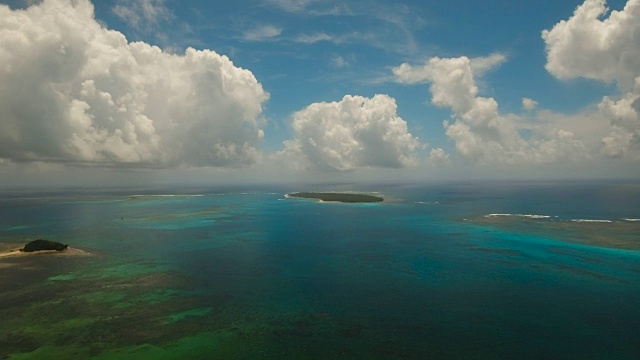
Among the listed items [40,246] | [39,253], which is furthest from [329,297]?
[40,246]

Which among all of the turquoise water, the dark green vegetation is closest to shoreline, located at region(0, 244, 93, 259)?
the dark green vegetation

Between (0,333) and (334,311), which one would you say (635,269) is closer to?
(334,311)

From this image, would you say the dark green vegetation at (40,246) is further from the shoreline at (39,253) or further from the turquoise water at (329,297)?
the turquoise water at (329,297)

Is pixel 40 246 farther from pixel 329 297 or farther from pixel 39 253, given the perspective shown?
pixel 329 297

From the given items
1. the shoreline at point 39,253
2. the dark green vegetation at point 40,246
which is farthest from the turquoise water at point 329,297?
the dark green vegetation at point 40,246

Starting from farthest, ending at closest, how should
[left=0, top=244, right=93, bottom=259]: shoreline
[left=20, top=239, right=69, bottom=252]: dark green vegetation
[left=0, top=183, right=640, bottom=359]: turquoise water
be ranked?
[left=20, top=239, right=69, bottom=252]: dark green vegetation < [left=0, top=244, right=93, bottom=259]: shoreline < [left=0, top=183, right=640, bottom=359]: turquoise water

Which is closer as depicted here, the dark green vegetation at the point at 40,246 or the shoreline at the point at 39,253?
the shoreline at the point at 39,253

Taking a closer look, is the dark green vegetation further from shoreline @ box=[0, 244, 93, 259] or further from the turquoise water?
the turquoise water

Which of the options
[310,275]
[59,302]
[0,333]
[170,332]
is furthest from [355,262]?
[0,333]
